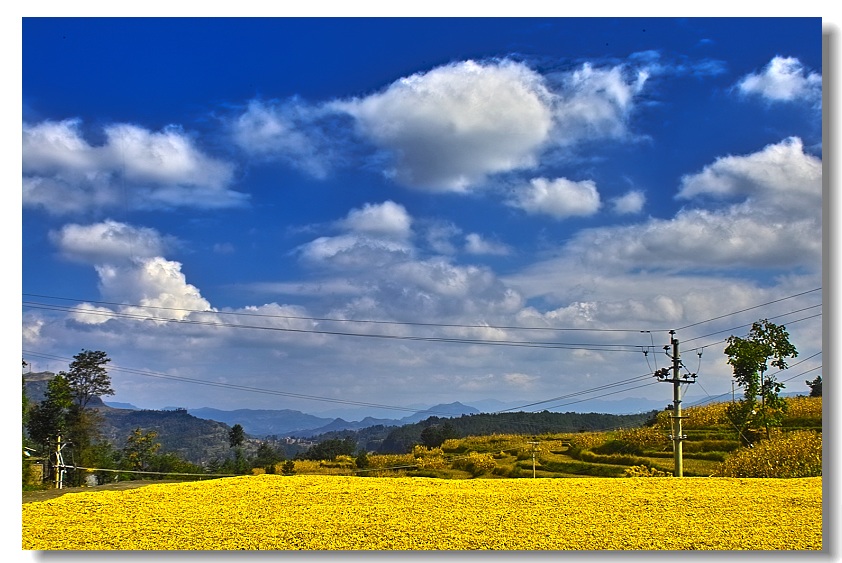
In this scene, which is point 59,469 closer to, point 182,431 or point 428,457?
point 428,457

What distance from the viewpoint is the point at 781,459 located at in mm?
12891

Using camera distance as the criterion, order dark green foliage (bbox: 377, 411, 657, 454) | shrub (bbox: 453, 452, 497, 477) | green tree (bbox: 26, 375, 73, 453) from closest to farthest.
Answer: green tree (bbox: 26, 375, 73, 453), shrub (bbox: 453, 452, 497, 477), dark green foliage (bbox: 377, 411, 657, 454)

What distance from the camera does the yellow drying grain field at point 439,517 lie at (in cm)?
902

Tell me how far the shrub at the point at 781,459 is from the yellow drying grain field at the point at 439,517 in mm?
1240

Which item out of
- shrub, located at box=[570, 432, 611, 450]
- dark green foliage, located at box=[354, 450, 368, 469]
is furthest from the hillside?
shrub, located at box=[570, 432, 611, 450]

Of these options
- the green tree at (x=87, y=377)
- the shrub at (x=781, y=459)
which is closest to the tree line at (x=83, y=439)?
the green tree at (x=87, y=377)

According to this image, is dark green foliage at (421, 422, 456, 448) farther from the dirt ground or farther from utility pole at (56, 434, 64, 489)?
utility pole at (56, 434, 64, 489)

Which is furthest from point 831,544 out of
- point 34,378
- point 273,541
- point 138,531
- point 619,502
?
point 34,378

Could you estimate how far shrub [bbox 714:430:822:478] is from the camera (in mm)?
12617

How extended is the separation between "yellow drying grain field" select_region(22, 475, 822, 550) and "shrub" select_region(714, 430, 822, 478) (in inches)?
48.8

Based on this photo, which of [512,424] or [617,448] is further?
[512,424]

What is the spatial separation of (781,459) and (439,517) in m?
6.85

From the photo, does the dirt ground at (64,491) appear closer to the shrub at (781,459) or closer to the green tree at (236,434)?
the green tree at (236,434)

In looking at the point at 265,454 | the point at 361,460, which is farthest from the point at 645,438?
the point at 265,454
